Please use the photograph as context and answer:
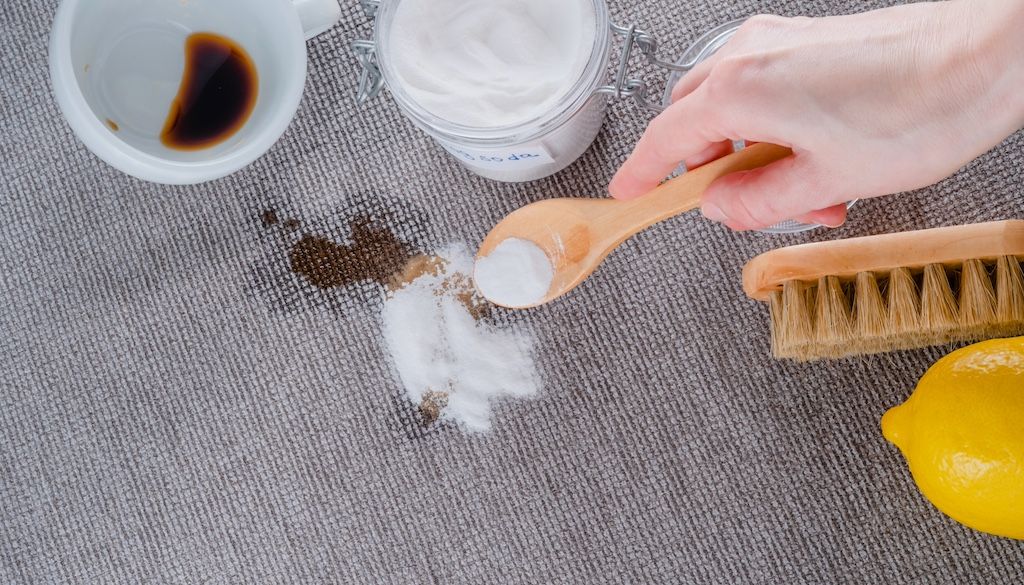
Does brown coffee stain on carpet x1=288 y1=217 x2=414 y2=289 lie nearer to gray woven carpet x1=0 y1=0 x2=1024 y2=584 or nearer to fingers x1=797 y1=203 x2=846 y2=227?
gray woven carpet x1=0 y1=0 x2=1024 y2=584

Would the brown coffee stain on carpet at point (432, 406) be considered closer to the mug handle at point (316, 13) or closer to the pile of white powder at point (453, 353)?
the pile of white powder at point (453, 353)

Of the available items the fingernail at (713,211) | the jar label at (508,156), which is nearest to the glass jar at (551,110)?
the jar label at (508,156)

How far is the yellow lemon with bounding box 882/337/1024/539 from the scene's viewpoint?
47 cm

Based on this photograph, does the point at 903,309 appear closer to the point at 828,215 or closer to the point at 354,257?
the point at 828,215

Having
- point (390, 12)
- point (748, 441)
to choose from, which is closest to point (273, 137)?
point (390, 12)

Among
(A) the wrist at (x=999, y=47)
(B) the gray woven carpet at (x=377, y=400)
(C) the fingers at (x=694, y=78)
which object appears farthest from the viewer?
(B) the gray woven carpet at (x=377, y=400)

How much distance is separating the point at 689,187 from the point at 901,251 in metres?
0.15

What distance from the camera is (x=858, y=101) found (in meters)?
0.42

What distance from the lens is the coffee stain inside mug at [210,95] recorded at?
0.59 metres

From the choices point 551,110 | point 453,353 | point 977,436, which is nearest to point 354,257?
point 453,353

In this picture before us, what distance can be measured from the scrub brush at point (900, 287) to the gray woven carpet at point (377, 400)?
0.06 m

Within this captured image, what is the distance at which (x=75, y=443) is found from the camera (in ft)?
2.12

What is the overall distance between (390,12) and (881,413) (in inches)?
17.3

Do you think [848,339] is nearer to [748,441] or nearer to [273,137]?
[748,441]
